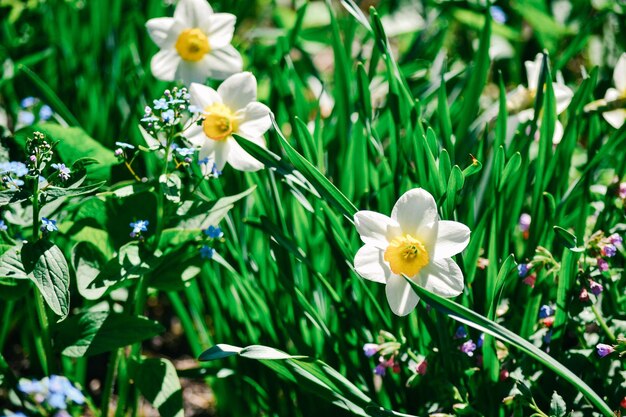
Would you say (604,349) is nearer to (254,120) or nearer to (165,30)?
(254,120)

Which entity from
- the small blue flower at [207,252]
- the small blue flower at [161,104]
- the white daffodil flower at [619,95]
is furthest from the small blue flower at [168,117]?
the white daffodil flower at [619,95]

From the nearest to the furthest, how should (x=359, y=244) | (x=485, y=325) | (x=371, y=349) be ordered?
(x=485, y=325) < (x=371, y=349) < (x=359, y=244)

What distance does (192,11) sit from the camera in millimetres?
1328

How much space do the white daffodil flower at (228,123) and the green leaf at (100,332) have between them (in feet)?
0.99

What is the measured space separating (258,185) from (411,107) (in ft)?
1.09

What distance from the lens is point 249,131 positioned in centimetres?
122

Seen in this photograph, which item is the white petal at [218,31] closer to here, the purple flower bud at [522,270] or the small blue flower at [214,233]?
the small blue flower at [214,233]

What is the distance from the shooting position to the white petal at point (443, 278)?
1030mm

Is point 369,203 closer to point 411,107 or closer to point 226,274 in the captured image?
point 411,107

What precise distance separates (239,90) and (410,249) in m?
0.42

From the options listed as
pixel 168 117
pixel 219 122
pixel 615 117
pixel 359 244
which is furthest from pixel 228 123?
pixel 615 117

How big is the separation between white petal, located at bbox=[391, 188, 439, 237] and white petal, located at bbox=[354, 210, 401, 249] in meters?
0.01

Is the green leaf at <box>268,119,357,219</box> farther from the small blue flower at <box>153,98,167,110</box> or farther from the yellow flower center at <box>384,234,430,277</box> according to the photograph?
the small blue flower at <box>153,98,167,110</box>

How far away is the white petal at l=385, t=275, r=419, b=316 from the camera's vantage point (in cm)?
104
